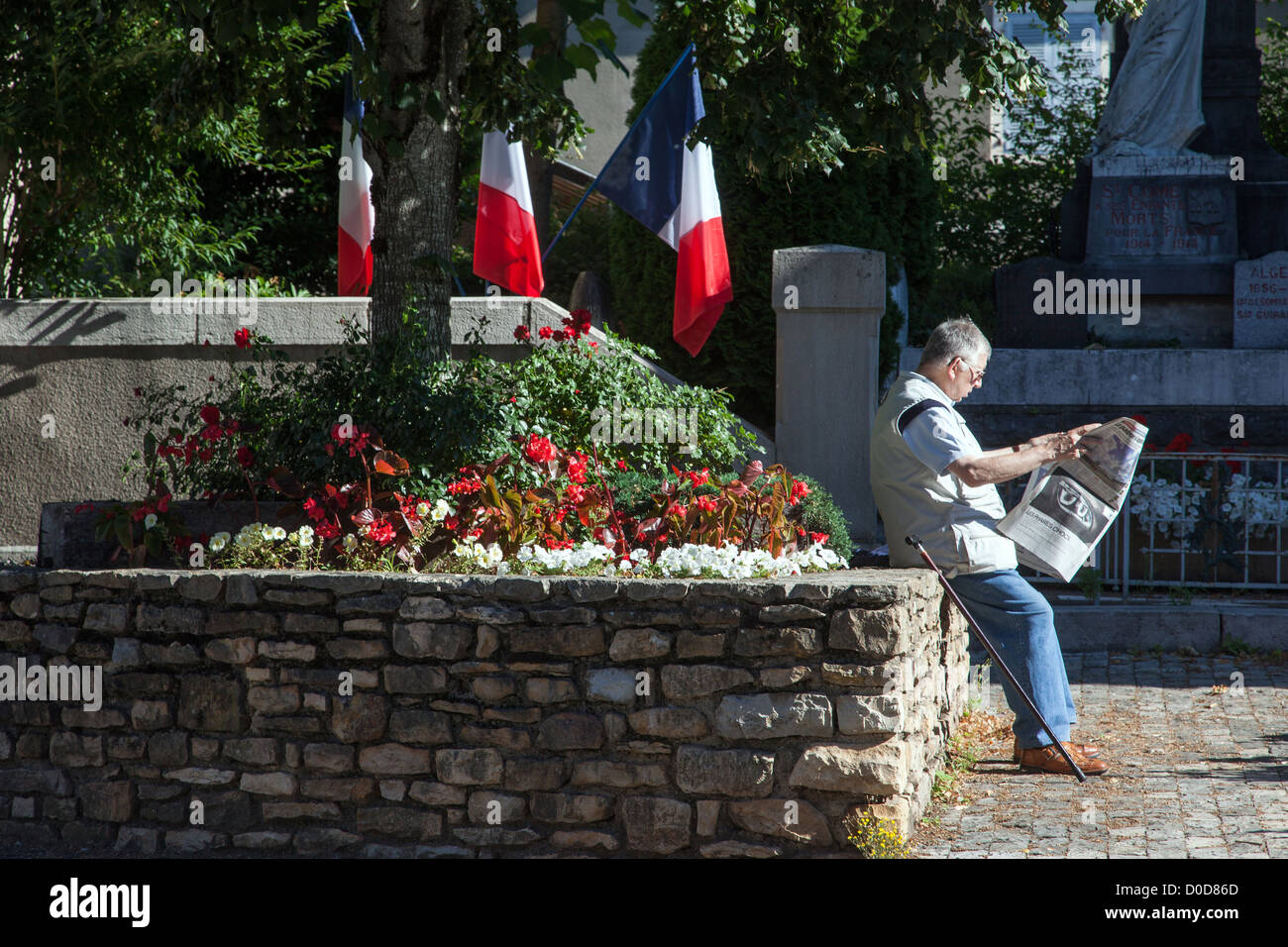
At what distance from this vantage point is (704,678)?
13.1ft

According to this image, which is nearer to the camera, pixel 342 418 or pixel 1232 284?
pixel 342 418

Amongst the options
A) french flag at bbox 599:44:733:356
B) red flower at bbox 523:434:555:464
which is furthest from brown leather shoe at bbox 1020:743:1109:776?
french flag at bbox 599:44:733:356

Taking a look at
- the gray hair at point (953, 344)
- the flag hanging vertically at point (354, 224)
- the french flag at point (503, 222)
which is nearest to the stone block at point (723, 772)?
the gray hair at point (953, 344)

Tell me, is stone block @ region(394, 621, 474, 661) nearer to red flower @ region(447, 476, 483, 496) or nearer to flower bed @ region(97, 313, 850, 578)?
flower bed @ region(97, 313, 850, 578)

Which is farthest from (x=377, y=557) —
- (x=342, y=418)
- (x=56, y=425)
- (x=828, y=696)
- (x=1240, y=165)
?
(x=1240, y=165)

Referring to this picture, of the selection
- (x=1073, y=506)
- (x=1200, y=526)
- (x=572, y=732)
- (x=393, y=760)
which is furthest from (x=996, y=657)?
(x=1200, y=526)

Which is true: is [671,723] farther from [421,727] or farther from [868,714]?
[421,727]

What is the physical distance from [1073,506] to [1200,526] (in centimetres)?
365

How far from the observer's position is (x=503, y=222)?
7535 mm
